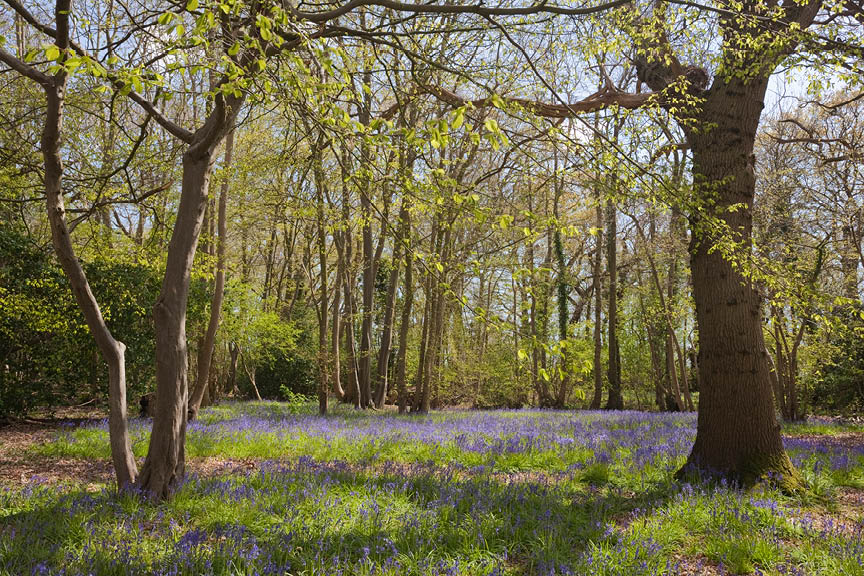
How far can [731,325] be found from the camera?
5.95 m

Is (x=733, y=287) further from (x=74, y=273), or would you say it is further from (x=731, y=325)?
(x=74, y=273)

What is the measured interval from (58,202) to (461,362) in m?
17.5

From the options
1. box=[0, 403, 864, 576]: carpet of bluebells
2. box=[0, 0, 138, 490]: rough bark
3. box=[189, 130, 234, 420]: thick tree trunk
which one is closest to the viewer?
box=[0, 403, 864, 576]: carpet of bluebells

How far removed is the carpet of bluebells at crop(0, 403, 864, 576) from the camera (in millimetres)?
3451

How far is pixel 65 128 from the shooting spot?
10.4 m

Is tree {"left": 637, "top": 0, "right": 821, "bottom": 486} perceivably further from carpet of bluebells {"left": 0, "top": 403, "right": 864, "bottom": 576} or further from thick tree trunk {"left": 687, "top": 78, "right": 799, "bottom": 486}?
carpet of bluebells {"left": 0, "top": 403, "right": 864, "bottom": 576}

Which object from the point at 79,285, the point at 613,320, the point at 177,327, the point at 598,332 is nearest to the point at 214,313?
the point at 79,285

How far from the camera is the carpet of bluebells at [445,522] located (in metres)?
3.45

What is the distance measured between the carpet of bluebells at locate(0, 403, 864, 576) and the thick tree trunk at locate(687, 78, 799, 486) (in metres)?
0.52

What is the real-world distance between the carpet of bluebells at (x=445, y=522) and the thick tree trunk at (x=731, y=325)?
52 cm

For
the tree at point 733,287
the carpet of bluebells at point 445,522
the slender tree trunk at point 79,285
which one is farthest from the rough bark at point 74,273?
the tree at point 733,287

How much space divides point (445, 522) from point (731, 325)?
408 cm

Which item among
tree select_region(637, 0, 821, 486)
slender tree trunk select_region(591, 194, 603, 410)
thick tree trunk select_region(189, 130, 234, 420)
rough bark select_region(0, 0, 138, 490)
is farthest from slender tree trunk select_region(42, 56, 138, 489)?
slender tree trunk select_region(591, 194, 603, 410)

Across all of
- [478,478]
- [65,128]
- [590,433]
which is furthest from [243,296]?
[478,478]
